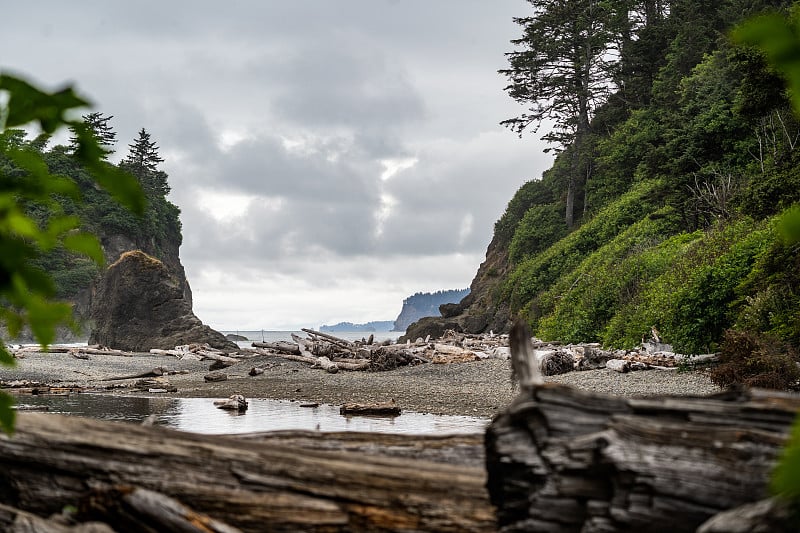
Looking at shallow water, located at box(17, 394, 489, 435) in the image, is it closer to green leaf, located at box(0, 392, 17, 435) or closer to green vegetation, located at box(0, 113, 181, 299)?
green leaf, located at box(0, 392, 17, 435)

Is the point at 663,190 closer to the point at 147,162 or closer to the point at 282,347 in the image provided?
the point at 282,347

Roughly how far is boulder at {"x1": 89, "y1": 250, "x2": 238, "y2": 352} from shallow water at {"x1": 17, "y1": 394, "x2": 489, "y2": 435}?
106 feet

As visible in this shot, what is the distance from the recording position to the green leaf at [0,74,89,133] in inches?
51.2

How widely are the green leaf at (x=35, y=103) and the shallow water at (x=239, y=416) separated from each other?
25.6 feet

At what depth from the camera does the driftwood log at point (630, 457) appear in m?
2.19

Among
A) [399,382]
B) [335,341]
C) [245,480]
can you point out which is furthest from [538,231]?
[245,480]

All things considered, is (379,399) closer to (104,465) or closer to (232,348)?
(104,465)

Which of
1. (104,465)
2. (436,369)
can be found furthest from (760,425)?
(436,369)

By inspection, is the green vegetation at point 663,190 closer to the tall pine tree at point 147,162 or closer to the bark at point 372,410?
the bark at point 372,410

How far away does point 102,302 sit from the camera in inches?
2013

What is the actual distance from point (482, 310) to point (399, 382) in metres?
25.1

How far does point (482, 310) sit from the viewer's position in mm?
43625

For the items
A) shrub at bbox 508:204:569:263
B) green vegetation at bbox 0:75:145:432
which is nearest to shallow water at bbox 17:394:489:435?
green vegetation at bbox 0:75:145:432

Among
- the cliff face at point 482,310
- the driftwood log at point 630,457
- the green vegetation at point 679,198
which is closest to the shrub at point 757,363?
the green vegetation at point 679,198
